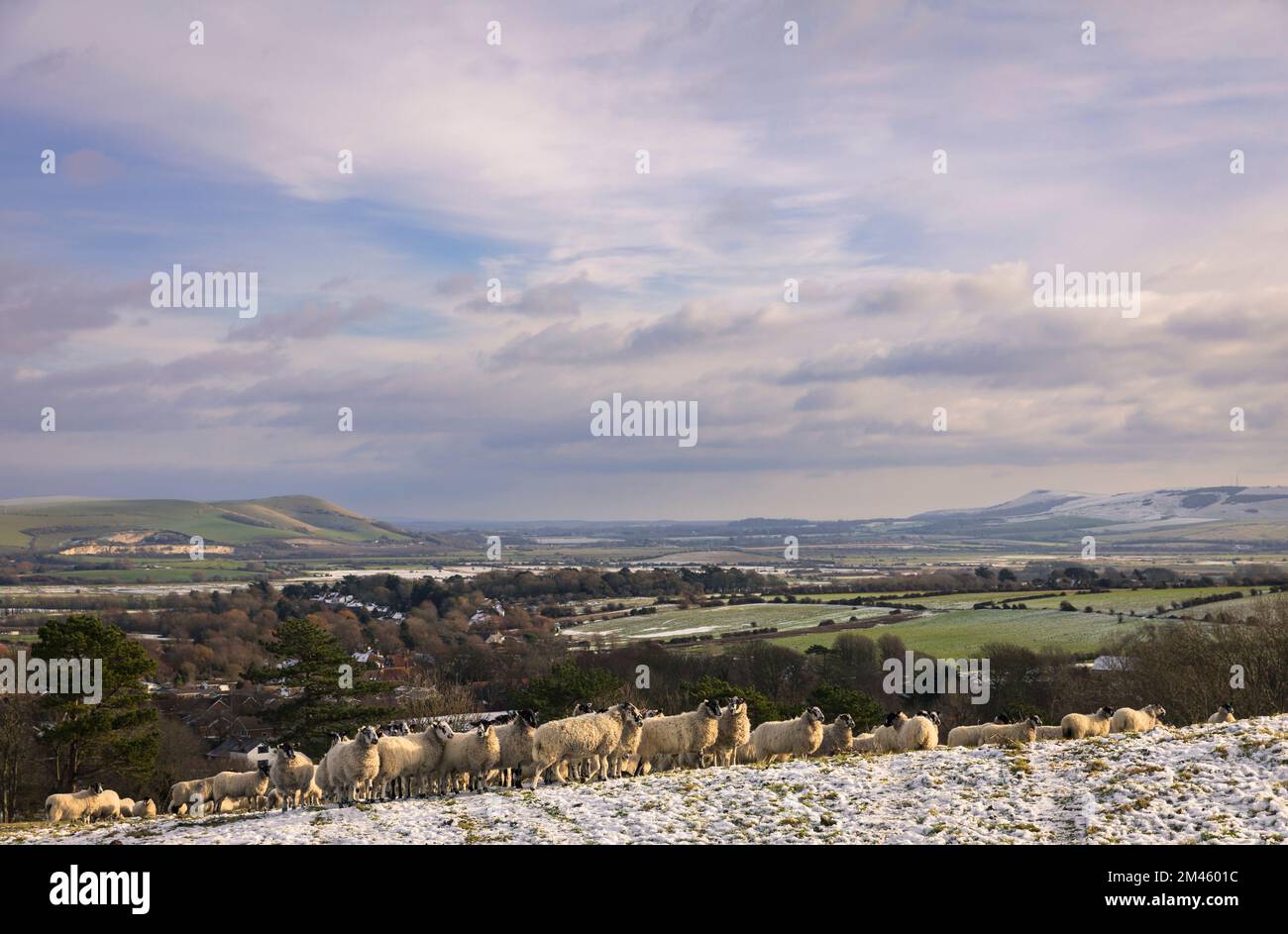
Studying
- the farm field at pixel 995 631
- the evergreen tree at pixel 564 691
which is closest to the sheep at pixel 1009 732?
the evergreen tree at pixel 564 691

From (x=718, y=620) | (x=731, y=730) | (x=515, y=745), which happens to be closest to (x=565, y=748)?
(x=515, y=745)

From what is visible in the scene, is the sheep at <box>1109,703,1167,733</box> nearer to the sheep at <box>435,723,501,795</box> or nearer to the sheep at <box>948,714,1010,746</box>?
the sheep at <box>948,714,1010,746</box>

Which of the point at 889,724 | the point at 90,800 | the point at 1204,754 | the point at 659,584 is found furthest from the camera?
the point at 659,584

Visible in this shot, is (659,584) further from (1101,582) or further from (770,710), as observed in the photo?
(770,710)

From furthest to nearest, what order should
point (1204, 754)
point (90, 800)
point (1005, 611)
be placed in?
point (1005, 611) < point (90, 800) < point (1204, 754)

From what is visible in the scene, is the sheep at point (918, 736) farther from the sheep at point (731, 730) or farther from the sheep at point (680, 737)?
the sheep at point (680, 737)

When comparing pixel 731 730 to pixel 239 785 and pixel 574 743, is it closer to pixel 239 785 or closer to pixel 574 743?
pixel 574 743
